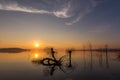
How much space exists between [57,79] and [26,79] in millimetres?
4382

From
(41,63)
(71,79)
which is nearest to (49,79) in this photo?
(71,79)

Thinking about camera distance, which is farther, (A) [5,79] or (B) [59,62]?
(B) [59,62]

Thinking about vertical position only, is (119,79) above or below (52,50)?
below

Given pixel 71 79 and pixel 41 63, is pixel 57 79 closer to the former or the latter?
pixel 71 79

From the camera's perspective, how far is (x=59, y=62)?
Answer: 42.6 meters

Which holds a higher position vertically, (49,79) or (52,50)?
(52,50)

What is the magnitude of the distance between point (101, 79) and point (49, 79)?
24.1ft

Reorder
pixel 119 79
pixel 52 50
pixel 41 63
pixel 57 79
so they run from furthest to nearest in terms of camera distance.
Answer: pixel 41 63
pixel 52 50
pixel 57 79
pixel 119 79

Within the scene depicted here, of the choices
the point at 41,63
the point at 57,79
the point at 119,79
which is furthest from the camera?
the point at 41,63

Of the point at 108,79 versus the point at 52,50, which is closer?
the point at 108,79

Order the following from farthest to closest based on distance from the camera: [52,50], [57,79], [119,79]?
[52,50] → [57,79] → [119,79]

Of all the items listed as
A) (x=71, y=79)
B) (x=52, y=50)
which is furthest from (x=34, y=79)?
(x=52, y=50)

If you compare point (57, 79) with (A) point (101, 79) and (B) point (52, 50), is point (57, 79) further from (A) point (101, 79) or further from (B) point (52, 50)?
(B) point (52, 50)

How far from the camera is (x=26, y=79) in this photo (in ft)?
86.7
